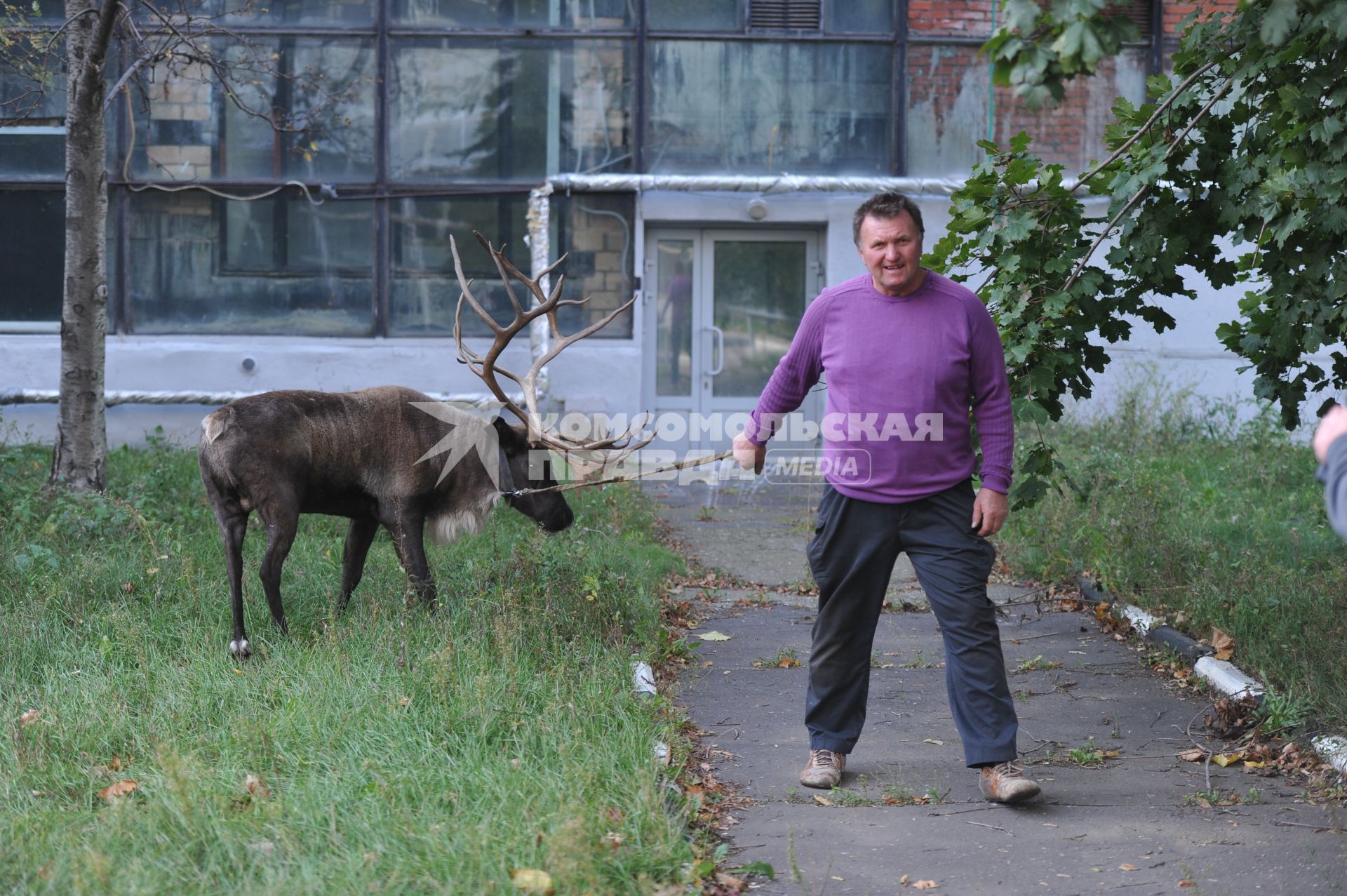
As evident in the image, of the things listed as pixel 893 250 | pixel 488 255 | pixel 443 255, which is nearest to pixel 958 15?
pixel 488 255

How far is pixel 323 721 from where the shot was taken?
16.7 ft

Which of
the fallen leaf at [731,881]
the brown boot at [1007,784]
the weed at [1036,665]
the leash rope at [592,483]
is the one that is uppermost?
the leash rope at [592,483]

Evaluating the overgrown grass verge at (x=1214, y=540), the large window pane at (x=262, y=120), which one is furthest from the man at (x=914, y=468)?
the large window pane at (x=262, y=120)

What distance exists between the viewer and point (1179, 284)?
6176 millimetres

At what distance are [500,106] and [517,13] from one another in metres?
0.97

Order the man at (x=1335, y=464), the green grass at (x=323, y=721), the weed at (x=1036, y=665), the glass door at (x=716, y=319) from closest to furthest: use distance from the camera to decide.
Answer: the man at (x=1335, y=464) < the green grass at (x=323, y=721) < the weed at (x=1036, y=665) < the glass door at (x=716, y=319)

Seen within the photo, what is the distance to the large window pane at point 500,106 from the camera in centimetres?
1372

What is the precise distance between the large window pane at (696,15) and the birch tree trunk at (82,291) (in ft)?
19.9

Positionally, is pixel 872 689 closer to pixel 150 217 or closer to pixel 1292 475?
pixel 1292 475

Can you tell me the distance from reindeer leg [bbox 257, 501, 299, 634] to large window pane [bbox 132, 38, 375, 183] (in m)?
8.01

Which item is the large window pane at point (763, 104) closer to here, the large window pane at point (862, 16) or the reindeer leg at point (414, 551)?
the large window pane at point (862, 16)

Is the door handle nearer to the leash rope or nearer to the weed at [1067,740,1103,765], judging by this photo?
the leash rope

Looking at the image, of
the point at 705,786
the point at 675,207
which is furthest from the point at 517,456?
the point at 675,207

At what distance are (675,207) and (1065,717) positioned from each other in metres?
8.82
